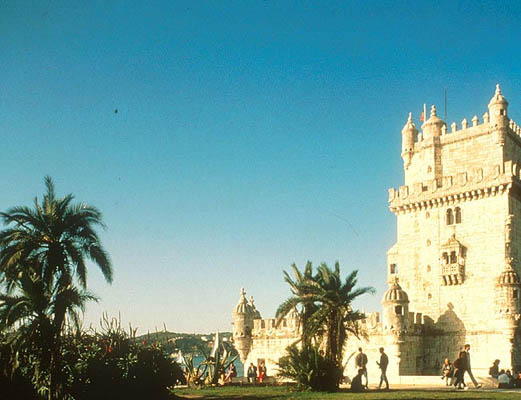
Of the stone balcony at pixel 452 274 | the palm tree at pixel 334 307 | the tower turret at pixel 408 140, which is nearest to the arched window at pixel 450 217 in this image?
the stone balcony at pixel 452 274

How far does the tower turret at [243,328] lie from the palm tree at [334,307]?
43.9 feet

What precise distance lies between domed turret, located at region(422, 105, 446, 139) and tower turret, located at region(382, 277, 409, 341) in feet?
34.1

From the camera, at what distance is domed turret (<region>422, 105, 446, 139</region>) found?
37.6 metres

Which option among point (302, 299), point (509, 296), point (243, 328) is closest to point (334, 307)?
point (302, 299)

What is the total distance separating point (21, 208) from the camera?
22.5 meters

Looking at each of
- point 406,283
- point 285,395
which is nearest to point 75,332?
point 285,395

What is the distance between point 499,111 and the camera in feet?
113

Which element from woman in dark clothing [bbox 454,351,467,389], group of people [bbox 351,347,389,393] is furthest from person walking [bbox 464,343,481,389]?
group of people [bbox 351,347,389,393]

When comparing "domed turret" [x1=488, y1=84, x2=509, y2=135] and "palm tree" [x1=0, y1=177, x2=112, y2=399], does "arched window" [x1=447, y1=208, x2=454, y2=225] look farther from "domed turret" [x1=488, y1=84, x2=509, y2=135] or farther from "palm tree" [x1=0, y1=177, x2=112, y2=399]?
"palm tree" [x1=0, y1=177, x2=112, y2=399]

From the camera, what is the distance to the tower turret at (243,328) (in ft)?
130

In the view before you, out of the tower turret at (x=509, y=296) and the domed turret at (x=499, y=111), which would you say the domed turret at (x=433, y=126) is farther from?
the tower turret at (x=509, y=296)

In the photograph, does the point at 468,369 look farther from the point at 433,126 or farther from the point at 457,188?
the point at 433,126

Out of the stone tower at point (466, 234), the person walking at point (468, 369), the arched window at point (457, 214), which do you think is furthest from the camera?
the arched window at point (457, 214)

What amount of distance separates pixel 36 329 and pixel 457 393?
578 inches
